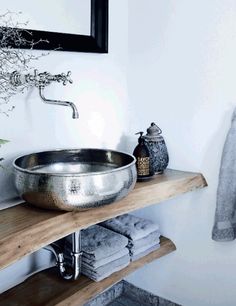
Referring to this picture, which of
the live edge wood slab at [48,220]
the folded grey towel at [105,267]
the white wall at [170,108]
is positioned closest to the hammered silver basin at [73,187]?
the live edge wood slab at [48,220]

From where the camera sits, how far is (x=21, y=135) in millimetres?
1456

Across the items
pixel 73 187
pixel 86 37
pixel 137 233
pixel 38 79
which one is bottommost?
pixel 137 233

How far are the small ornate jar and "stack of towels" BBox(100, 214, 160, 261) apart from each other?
27 centimetres

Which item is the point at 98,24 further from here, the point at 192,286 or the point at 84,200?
the point at 192,286

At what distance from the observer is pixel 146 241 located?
1691mm

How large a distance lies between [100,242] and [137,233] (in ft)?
0.63

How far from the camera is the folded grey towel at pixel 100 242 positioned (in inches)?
58.9

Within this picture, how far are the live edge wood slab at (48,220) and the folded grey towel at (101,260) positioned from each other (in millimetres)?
256

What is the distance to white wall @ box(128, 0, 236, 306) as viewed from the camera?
5.22 feet

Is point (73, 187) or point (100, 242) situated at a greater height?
point (73, 187)

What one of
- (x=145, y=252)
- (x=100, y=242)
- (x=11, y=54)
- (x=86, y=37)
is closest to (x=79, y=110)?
(x=86, y=37)

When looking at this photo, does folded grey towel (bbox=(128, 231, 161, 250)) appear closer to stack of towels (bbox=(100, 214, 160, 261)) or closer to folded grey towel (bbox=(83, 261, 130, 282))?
stack of towels (bbox=(100, 214, 160, 261))

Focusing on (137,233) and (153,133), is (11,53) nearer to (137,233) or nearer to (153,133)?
(153,133)

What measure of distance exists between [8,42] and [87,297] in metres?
0.97
